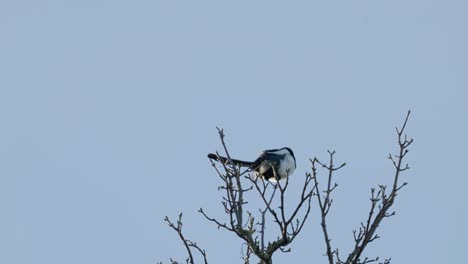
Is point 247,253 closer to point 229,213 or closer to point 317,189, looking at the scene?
point 229,213

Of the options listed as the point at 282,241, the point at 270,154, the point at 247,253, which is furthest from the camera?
the point at 270,154

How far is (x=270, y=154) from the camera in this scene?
1698 centimetres

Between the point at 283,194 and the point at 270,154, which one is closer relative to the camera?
the point at 283,194

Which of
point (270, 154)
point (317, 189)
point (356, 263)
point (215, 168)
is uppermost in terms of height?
point (270, 154)

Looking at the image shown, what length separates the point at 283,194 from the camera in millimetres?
7215

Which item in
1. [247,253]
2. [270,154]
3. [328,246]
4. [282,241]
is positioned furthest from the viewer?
[270,154]

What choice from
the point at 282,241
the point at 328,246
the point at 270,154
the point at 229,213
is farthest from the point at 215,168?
the point at 270,154

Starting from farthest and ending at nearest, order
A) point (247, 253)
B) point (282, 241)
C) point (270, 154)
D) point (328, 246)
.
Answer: point (270, 154), point (247, 253), point (282, 241), point (328, 246)

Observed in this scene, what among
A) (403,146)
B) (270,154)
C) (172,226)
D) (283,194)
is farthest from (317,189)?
(270,154)

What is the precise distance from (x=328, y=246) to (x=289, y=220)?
0.47 metres

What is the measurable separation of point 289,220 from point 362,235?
25.2 inches

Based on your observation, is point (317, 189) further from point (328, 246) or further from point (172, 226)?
point (172, 226)

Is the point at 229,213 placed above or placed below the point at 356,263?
above

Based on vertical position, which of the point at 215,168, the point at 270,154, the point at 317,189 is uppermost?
the point at 270,154
